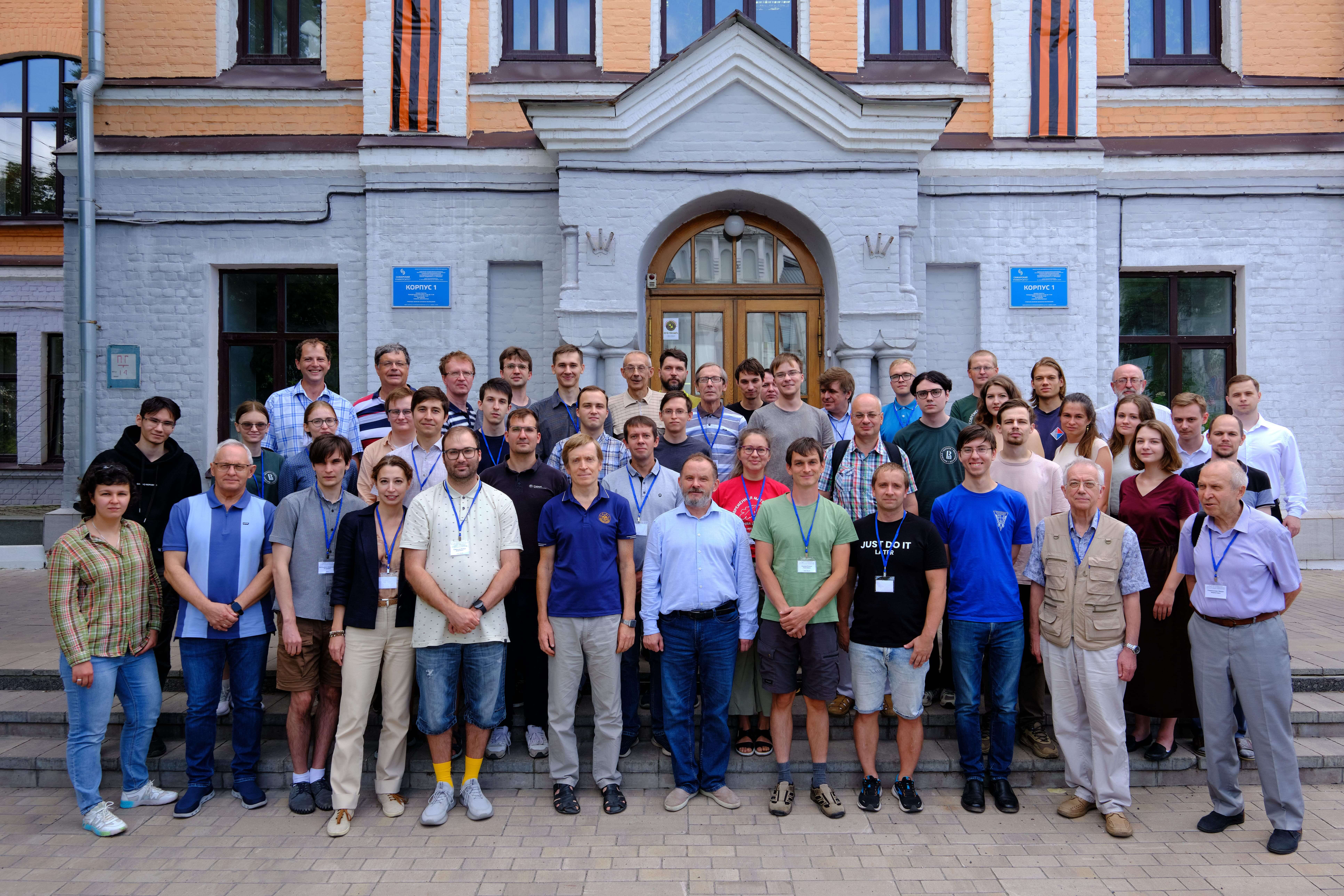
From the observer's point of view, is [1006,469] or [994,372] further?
[994,372]

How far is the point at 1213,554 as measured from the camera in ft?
13.7

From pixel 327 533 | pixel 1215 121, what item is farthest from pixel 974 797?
pixel 1215 121

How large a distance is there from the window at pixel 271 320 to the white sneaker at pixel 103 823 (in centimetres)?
557

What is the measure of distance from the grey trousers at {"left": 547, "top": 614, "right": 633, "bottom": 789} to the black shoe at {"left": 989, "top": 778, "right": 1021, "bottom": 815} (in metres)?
2.04

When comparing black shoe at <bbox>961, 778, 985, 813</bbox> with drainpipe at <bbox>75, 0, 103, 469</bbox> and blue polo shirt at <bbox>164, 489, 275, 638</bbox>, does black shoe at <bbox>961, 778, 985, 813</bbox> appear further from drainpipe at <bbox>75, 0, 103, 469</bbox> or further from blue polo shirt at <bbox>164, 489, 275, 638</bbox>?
drainpipe at <bbox>75, 0, 103, 469</bbox>

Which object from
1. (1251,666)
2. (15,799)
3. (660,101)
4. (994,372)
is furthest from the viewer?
(660,101)

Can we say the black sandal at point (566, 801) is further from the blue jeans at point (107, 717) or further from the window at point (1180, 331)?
the window at point (1180, 331)

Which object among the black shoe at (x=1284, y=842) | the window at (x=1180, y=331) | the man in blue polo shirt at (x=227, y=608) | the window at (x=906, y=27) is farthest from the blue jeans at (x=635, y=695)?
the window at (x=906, y=27)

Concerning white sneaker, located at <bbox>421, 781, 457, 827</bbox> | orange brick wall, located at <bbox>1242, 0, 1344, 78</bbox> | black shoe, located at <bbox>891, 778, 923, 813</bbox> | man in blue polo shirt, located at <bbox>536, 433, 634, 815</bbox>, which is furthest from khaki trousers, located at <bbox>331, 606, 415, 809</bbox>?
orange brick wall, located at <bbox>1242, 0, 1344, 78</bbox>

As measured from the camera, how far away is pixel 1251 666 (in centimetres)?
411

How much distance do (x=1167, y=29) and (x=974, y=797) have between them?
8.94 meters

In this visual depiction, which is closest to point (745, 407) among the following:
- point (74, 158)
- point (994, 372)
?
point (994, 372)

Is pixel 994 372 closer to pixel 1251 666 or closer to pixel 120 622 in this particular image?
pixel 1251 666

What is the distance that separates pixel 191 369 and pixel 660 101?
5620 millimetres
